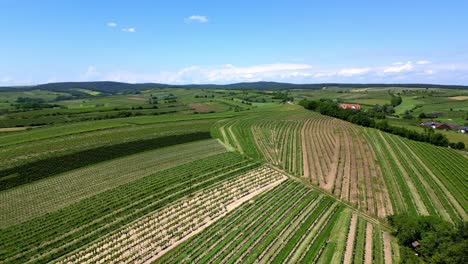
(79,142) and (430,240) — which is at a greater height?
(79,142)

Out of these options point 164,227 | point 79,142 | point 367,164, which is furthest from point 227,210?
point 79,142

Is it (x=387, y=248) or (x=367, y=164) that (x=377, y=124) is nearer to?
(x=367, y=164)

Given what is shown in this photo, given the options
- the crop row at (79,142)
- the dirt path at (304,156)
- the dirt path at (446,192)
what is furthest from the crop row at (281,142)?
the dirt path at (446,192)

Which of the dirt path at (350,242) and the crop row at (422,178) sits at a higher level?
the crop row at (422,178)

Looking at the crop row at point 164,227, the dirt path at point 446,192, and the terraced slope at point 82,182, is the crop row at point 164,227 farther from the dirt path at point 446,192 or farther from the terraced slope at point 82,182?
the dirt path at point 446,192

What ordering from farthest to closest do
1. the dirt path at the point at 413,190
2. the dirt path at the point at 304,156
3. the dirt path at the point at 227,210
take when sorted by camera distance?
1. the dirt path at the point at 304,156
2. the dirt path at the point at 413,190
3. the dirt path at the point at 227,210

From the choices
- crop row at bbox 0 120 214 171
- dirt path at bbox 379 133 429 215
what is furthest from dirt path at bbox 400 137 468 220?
crop row at bbox 0 120 214 171

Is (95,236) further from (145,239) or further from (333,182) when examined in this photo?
(333,182)
